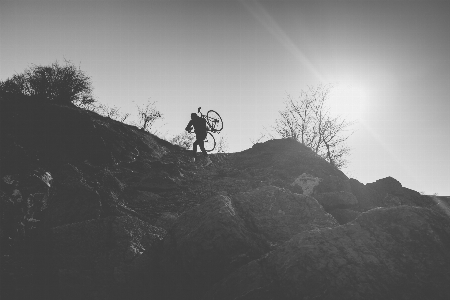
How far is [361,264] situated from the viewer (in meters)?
3.32

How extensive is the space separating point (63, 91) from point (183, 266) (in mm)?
26946

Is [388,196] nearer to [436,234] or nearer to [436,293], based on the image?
[436,234]

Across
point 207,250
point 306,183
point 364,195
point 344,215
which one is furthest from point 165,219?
point 364,195

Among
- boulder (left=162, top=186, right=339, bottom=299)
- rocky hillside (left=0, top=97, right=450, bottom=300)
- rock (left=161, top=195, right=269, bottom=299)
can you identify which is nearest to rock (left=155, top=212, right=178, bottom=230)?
rocky hillside (left=0, top=97, right=450, bottom=300)

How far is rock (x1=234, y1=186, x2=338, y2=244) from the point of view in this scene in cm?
499

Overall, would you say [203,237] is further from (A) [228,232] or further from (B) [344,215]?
(B) [344,215]

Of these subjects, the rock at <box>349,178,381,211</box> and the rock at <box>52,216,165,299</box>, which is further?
the rock at <box>349,178,381,211</box>

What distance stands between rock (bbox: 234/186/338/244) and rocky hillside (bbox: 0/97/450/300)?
30 millimetres

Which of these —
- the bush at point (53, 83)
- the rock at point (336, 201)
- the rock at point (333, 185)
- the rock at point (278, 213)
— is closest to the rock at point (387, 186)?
the rock at point (333, 185)

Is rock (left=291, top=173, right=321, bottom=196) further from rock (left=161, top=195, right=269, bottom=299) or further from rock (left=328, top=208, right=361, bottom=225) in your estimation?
rock (left=161, top=195, right=269, bottom=299)

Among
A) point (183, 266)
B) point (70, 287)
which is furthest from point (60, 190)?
point (183, 266)

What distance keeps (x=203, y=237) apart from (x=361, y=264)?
2.42 m

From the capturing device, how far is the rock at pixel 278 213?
4.99m

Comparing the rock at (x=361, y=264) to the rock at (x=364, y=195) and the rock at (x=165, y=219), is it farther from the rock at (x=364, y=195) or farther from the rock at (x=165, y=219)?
the rock at (x=364, y=195)
